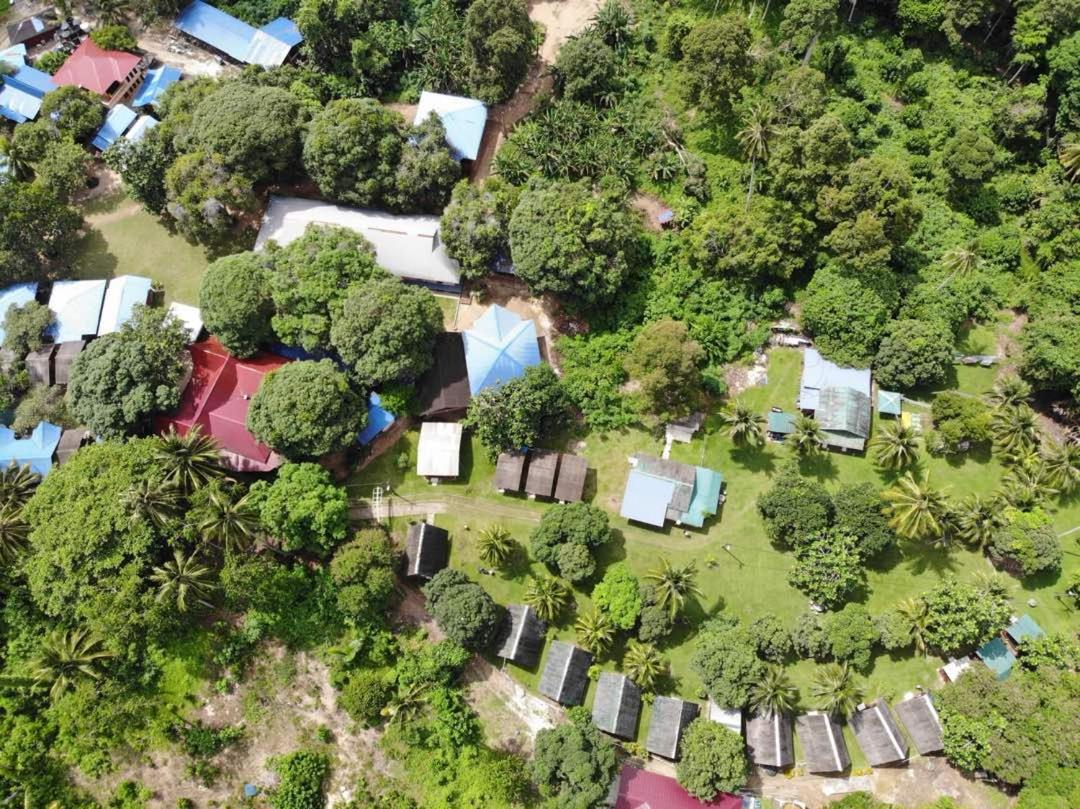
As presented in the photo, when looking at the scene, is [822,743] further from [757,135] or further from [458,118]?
[458,118]

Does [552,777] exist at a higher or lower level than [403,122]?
lower

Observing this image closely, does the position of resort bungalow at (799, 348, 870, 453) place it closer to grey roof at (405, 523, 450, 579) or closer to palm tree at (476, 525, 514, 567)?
palm tree at (476, 525, 514, 567)

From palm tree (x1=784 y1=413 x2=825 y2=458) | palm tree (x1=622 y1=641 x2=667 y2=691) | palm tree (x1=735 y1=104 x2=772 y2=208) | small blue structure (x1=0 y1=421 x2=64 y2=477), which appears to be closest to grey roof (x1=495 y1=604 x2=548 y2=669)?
palm tree (x1=622 y1=641 x2=667 y2=691)

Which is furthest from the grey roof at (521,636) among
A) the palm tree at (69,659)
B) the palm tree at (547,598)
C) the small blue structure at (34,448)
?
the small blue structure at (34,448)

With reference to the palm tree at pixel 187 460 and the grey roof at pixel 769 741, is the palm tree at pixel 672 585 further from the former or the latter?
the palm tree at pixel 187 460

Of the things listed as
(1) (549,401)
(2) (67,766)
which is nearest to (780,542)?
(1) (549,401)

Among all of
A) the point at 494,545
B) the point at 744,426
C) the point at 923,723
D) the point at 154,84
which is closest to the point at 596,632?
the point at 494,545

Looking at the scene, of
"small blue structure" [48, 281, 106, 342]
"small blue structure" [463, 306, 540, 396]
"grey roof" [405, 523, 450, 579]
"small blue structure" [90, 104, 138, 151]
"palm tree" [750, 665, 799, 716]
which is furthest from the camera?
"small blue structure" [90, 104, 138, 151]

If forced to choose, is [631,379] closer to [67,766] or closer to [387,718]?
[387,718]
